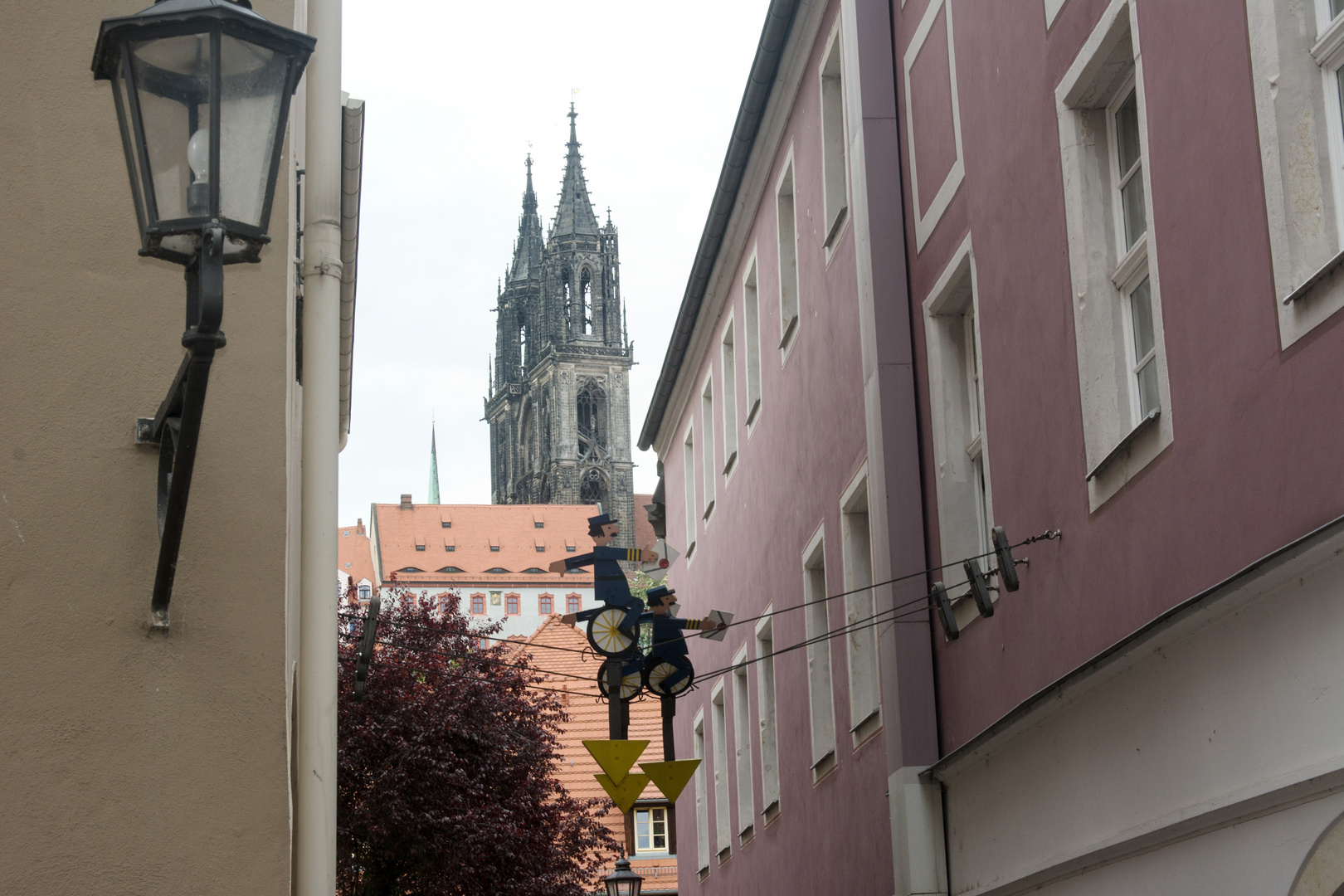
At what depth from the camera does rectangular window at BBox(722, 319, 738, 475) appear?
20297mm

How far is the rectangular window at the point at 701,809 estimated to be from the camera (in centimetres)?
2272

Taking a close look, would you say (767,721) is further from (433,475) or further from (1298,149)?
(433,475)

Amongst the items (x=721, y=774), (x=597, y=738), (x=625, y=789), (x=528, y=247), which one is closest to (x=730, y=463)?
(x=721, y=774)

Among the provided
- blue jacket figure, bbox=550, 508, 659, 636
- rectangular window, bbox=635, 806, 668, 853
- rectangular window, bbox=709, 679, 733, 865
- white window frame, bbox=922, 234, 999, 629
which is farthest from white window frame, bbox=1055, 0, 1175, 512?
rectangular window, bbox=635, 806, 668, 853

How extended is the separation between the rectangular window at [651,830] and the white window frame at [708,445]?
45.8 ft

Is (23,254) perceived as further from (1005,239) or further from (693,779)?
(693,779)

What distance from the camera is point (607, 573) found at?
1363 centimetres

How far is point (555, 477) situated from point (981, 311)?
109 m

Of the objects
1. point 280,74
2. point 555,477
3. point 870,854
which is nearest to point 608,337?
point 555,477

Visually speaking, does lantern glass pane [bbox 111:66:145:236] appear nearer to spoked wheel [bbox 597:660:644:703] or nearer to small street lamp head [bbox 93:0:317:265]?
small street lamp head [bbox 93:0:317:265]

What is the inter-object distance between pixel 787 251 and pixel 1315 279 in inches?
443

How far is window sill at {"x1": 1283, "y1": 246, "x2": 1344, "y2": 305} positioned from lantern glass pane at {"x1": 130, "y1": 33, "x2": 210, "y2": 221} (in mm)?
3625

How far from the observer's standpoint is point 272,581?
17.3ft

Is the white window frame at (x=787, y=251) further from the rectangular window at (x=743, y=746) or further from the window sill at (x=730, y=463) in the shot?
the rectangular window at (x=743, y=746)
